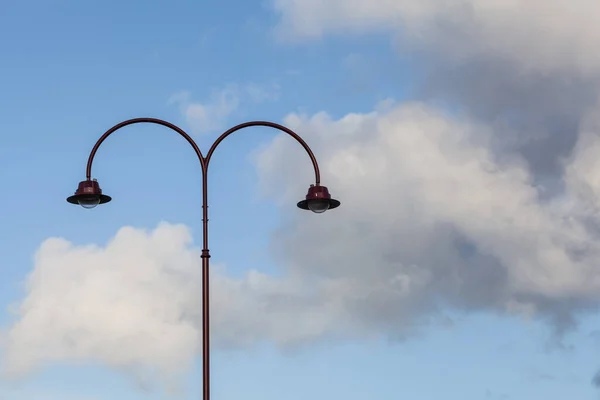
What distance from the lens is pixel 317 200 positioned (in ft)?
104

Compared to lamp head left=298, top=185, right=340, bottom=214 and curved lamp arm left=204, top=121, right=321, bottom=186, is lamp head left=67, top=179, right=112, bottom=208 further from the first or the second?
lamp head left=298, top=185, right=340, bottom=214

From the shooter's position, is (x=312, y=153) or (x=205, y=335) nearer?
(x=205, y=335)

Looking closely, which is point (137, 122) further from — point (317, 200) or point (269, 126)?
point (317, 200)

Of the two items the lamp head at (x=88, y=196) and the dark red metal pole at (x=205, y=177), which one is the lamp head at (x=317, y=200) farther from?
the lamp head at (x=88, y=196)

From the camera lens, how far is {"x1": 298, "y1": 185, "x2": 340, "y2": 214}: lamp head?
31781 millimetres

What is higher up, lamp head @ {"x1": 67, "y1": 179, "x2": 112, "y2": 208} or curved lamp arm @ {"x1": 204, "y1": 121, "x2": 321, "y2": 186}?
curved lamp arm @ {"x1": 204, "y1": 121, "x2": 321, "y2": 186}

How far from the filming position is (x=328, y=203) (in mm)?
31922

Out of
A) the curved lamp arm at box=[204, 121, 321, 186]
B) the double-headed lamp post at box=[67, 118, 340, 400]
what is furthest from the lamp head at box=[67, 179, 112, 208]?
the curved lamp arm at box=[204, 121, 321, 186]

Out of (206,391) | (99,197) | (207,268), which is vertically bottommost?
(206,391)

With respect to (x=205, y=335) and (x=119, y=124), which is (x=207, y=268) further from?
(x=119, y=124)

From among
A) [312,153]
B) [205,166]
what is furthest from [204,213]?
[312,153]

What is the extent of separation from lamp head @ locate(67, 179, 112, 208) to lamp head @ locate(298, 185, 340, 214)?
418cm

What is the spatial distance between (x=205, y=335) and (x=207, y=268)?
1.42 m

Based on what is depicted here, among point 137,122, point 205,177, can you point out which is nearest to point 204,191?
point 205,177
